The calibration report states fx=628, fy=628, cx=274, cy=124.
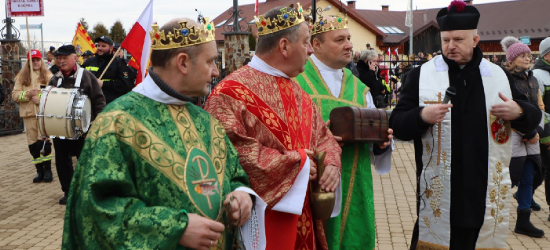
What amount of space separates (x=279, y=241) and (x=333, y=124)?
1070 mm

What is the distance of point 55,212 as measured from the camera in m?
7.64

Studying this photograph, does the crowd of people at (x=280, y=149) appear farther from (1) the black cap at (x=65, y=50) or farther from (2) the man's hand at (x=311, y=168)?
(1) the black cap at (x=65, y=50)

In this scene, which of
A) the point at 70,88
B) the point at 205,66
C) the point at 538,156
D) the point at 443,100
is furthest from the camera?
the point at 70,88

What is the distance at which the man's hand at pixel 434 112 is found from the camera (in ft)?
12.6

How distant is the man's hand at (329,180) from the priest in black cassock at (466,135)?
0.83 meters

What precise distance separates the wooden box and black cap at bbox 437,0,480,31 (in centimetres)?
70

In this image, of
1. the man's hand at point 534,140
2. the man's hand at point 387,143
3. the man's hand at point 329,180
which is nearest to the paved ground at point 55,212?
the man's hand at point 534,140

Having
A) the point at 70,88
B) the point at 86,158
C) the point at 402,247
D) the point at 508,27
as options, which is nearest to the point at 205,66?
the point at 86,158

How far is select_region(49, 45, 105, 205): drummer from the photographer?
783 centimetres

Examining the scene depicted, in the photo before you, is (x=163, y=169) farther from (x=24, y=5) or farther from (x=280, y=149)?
(x=24, y=5)

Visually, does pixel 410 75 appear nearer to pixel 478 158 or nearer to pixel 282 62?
pixel 478 158

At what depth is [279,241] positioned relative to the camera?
3.32 metres

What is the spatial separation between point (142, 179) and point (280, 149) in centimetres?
104

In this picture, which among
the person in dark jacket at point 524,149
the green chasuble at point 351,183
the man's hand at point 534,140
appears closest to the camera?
the green chasuble at point 351,183
